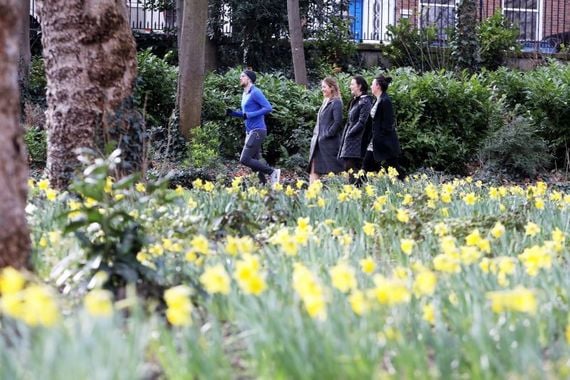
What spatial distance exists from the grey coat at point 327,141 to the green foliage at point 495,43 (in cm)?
986

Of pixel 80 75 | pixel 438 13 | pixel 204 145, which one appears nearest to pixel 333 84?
pixel 204 145

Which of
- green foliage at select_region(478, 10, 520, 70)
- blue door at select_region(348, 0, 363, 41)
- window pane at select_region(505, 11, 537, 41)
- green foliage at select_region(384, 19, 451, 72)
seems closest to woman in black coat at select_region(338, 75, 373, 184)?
green foliage at select_region(384, 19, 451, 72)

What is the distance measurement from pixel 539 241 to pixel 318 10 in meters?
17.0

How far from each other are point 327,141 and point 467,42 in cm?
849

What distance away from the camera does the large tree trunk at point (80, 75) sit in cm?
768

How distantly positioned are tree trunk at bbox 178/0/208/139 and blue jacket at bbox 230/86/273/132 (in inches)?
96.0

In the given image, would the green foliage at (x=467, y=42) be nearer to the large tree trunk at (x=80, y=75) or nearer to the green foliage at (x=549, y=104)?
the green foliage at (x=549, y=104)

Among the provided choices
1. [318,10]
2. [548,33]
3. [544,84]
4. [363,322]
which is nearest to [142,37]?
[318,10]

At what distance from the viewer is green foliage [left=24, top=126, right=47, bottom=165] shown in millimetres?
13844

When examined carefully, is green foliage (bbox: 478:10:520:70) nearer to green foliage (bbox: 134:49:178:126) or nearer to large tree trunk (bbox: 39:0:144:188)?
green foliage (bbox: 134:49:178:126)

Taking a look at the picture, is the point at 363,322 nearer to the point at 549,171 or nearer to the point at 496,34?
the point at 549,171

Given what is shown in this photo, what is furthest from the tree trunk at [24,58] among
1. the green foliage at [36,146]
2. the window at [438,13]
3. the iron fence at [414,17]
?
the window at [438,13]

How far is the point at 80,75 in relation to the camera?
7719mm

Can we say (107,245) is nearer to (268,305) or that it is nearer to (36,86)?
(268,305)
